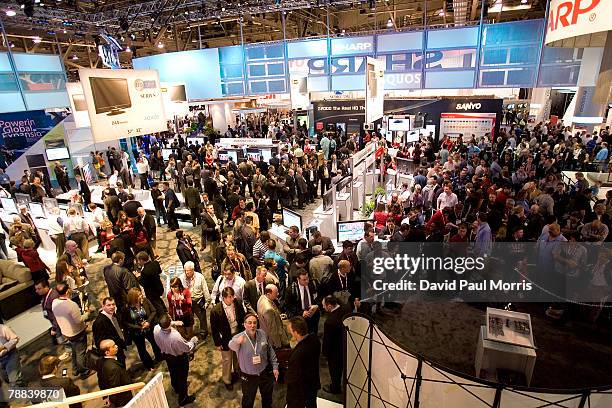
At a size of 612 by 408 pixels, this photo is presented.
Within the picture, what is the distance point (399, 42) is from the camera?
44.3ft

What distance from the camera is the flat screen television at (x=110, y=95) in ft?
20.5

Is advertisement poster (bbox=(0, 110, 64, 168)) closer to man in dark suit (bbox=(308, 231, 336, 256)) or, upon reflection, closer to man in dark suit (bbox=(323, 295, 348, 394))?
man in dark suit (bbox=(308, 231, 336, 256))

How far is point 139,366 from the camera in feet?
16.0

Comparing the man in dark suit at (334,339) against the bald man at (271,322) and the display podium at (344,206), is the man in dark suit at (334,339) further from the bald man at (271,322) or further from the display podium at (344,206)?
the display podium at (344,206)

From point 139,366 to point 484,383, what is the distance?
4.32m

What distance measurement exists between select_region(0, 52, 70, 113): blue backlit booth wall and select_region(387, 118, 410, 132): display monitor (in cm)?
1354

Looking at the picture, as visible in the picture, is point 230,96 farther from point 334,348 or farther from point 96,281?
point 334,348

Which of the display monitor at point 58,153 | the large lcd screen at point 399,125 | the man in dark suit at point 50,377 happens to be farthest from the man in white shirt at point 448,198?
the display monitor at point 58,153

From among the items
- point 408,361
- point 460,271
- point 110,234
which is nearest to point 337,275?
point 408,361

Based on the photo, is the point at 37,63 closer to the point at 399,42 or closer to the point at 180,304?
the point at 399,42

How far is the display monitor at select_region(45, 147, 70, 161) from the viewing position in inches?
526

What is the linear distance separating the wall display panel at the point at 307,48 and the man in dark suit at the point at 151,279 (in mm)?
12139

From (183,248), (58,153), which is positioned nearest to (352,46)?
(183,248)

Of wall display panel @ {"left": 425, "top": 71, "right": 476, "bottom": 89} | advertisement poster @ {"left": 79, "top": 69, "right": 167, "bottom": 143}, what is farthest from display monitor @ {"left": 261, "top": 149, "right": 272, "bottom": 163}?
wall display panel @ {"left": 425, "top": 71, "right": 476, "bottom": 89}
